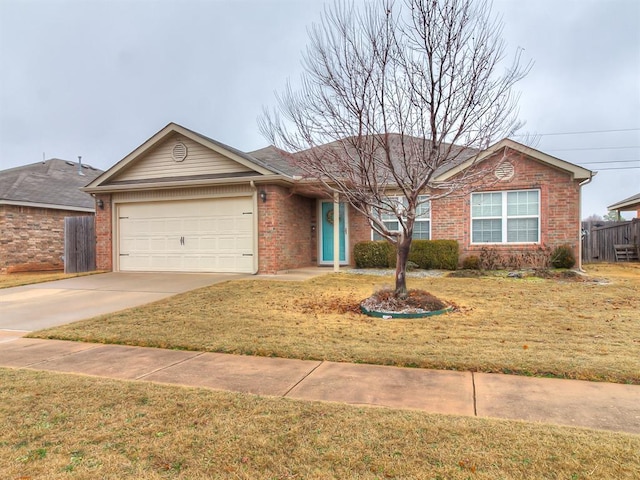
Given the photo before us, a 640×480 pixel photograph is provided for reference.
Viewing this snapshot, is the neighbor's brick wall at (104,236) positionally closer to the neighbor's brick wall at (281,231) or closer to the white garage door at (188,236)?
the white garage door at (188,236)

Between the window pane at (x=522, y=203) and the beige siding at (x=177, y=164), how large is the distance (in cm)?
817

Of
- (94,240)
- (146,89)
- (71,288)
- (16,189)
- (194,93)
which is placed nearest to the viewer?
(71,288)

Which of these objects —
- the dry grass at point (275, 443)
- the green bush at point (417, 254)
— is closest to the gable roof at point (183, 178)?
the green bush at point (417, 254)

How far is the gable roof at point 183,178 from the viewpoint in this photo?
12062 mm

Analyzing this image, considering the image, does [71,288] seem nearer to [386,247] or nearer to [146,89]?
[386,247]

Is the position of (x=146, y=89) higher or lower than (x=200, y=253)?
higher

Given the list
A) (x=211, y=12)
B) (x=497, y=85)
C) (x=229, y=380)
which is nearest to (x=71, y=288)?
(x=229, y=380)

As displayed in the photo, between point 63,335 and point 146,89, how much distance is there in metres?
16.9

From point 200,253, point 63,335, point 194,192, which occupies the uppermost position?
point 194,192

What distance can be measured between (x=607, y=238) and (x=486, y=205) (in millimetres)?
9198

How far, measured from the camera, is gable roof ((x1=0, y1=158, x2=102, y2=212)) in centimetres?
1592

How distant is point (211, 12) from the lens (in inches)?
511

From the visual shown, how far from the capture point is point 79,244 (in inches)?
586

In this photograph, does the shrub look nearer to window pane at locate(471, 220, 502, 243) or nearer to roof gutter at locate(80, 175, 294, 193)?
window pane at locate(471, 220, 502, 243)
